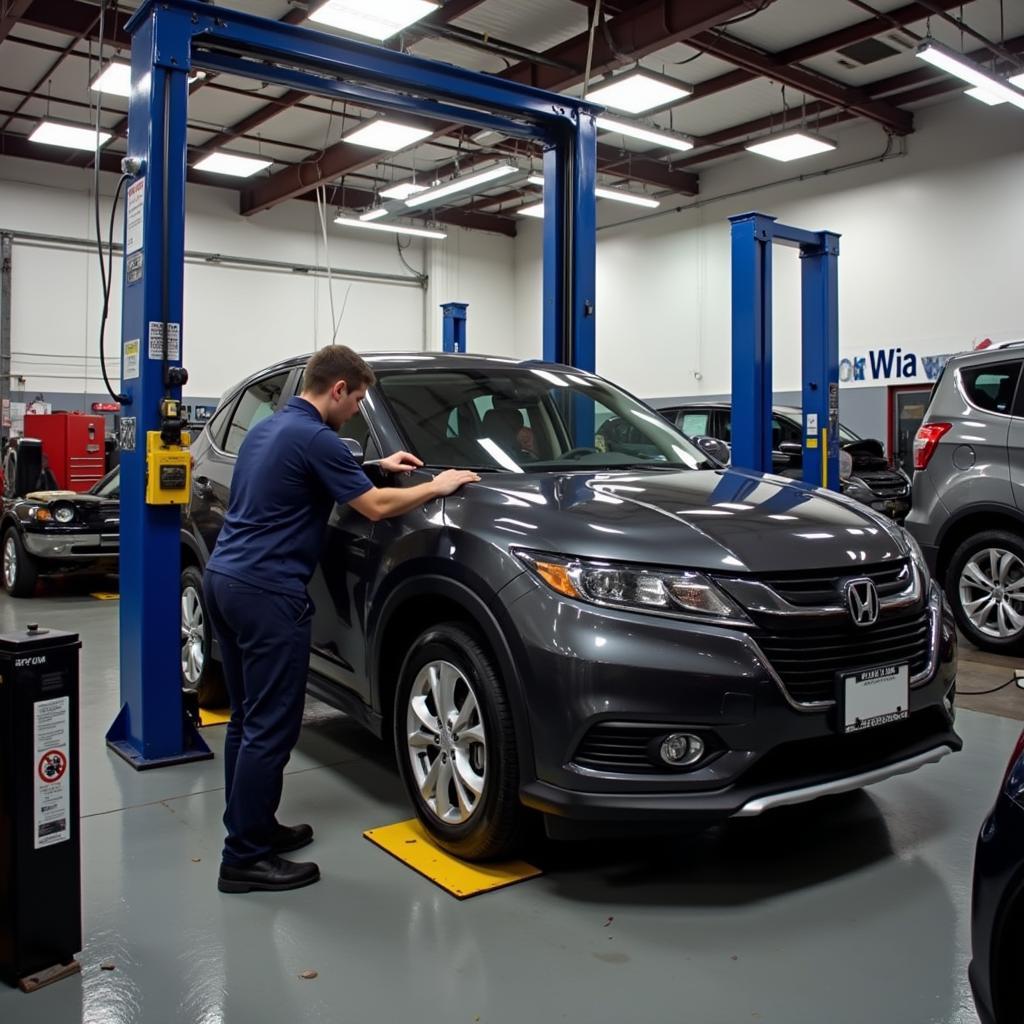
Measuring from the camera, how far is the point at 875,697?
2.63 m

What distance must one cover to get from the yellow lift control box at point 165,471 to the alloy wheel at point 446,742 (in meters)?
1.41

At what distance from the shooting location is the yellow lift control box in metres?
3.79

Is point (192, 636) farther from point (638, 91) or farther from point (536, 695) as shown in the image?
point (638, 91)

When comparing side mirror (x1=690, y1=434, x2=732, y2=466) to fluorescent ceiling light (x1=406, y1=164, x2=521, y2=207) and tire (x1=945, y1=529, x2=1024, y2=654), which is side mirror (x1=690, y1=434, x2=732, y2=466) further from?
fluorescent ceiling light (x1=406, y1=164, x2=521, y2=207)

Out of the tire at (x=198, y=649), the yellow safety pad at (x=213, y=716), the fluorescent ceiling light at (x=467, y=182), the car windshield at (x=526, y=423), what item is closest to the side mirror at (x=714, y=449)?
the car windshield at (x=526, y=423)

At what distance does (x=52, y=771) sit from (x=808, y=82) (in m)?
12.2

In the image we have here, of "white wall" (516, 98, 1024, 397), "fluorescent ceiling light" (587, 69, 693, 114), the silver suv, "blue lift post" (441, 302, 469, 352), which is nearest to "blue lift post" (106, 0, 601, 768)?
the silver suv

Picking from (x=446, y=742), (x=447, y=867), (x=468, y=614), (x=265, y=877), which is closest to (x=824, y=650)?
(x=468, y=614)

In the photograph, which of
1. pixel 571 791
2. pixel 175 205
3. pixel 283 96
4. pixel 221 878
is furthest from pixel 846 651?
pixel 283 96

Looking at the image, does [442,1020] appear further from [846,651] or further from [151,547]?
[151,547]

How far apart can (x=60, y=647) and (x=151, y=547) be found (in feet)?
5.06

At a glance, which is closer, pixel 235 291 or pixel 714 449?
pixel 714 449

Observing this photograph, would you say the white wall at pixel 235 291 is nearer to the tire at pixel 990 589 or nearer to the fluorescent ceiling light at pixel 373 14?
the fluorescent ceiling light at pixel 373 14

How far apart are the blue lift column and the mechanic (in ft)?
3.44
